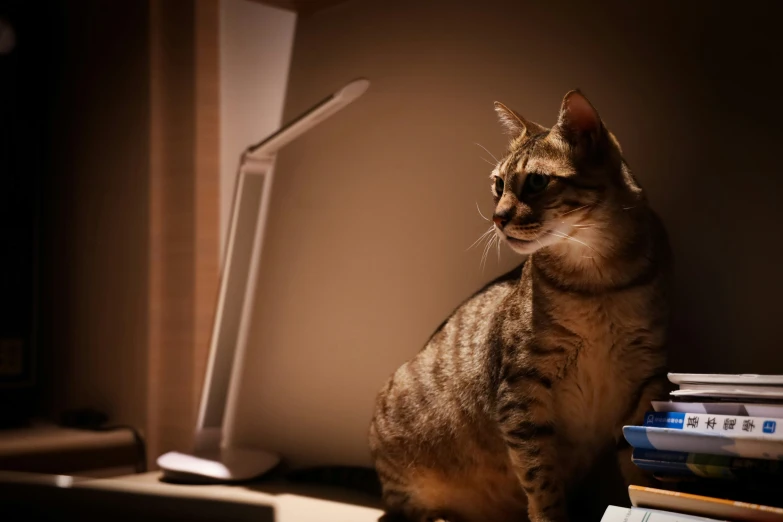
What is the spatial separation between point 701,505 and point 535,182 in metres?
0.47

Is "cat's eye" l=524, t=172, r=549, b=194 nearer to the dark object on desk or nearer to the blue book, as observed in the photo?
the blue book

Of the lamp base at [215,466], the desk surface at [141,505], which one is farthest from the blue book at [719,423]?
the lamp base at [215,466]

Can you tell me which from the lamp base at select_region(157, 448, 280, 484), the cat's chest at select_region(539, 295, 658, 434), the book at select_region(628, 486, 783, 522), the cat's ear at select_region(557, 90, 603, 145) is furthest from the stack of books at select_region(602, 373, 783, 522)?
the lamp base at select_region(157, 448, 280, 484)

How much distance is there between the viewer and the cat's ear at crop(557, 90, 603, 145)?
103 cm

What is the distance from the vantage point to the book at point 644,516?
0.83 meters

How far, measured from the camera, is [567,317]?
1056 millimetres

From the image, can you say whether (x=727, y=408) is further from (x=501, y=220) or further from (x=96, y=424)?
(x=96, y=424)

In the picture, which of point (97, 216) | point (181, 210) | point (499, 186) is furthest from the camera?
point (97, 216)

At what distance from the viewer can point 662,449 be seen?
89 centimetres

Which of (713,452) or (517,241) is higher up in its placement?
(517,241)

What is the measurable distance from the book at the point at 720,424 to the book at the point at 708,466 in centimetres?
3

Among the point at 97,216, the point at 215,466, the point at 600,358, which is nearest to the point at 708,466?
the point at 600,358

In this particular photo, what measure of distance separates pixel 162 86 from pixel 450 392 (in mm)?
1228

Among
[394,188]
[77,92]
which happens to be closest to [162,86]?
[77,92]
